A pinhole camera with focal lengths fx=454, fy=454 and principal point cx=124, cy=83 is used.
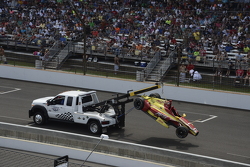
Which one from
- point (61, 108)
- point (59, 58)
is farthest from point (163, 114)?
point (59, 58)

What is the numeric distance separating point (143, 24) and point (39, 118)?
62.9ft

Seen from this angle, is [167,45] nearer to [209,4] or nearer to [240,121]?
[209,4]

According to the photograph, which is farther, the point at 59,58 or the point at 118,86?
the point at 59,58

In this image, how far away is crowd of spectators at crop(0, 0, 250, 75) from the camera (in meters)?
33.0

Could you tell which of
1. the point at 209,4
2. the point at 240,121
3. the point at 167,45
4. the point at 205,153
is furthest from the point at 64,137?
the point at 209,4

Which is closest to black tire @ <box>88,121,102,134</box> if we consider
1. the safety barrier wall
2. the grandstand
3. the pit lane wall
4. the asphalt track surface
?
the asphalt track surface

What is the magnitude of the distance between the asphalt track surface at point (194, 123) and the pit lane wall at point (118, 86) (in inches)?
20.2

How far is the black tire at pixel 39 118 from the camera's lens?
20.2m

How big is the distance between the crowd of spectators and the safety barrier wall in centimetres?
1442

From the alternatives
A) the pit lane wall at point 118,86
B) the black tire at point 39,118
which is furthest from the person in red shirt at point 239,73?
the black tire at point 39,118

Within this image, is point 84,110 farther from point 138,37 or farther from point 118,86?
point 138,37

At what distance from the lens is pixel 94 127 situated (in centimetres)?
1908

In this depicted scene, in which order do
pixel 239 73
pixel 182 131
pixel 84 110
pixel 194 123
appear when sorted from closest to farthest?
pixel 182 131 → pixel 84 110 → pixel 194 123 → pixel 239 73

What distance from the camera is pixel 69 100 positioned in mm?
19641
